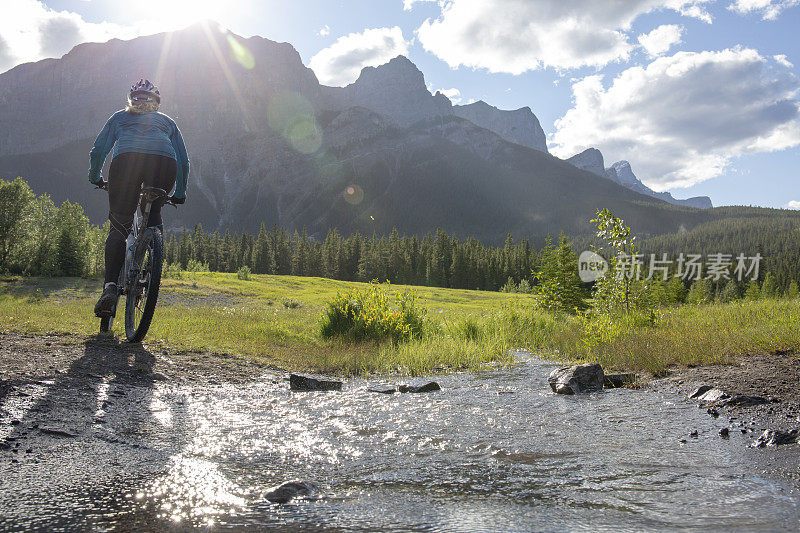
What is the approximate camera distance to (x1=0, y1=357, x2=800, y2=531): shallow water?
114 inches

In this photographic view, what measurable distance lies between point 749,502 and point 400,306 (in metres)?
13.3

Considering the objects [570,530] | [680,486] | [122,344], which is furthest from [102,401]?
[680,486]

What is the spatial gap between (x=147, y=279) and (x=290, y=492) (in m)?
6.39

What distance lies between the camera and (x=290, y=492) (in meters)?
3.28

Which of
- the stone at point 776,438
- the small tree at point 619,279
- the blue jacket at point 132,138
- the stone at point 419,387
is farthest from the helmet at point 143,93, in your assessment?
the small tree at point 619,279

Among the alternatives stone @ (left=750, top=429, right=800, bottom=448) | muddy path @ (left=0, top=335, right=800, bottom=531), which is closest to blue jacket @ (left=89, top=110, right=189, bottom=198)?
muddy path @ (left=0, top=335, right=800, bottom=531)

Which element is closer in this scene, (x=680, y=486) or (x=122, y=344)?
(x=680, y=486)

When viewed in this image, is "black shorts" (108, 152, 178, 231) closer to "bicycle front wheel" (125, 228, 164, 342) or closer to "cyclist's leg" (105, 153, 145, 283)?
"cyclist's leg" (105, 153, 145, 283)

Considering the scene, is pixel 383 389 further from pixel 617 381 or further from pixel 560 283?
pixel 560 283

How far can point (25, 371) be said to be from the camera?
5.82m

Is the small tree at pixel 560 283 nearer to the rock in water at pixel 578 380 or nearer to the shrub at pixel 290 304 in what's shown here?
the shrub at pixel 290 304

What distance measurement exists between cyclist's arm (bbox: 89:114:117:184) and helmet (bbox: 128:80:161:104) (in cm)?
52

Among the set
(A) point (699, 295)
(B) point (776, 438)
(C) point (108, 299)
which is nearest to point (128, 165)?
(C) point (108, 299)

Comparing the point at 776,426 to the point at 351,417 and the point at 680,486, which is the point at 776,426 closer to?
the point at 680,486
